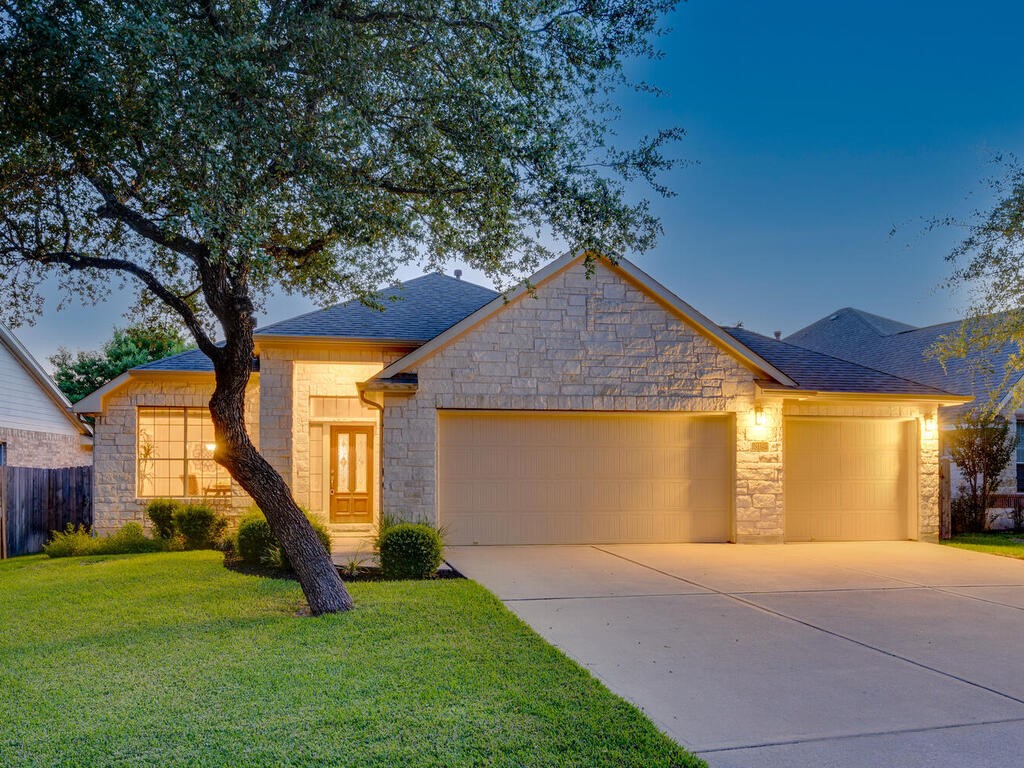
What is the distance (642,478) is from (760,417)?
7.33 feet

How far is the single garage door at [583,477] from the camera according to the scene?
39.8 feet

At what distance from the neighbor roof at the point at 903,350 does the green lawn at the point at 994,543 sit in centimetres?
316

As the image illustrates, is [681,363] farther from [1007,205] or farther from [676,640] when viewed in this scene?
[676,640]

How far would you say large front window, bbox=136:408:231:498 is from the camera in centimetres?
1344

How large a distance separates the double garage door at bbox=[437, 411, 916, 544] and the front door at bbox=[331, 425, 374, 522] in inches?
143

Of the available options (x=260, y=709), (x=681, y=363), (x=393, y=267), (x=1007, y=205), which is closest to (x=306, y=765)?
(x=260, y=709)

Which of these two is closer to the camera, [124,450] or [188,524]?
[188,524]

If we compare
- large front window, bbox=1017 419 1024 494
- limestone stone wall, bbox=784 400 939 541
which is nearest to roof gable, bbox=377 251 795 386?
limestone stone wall, bbox=784 400 939 541

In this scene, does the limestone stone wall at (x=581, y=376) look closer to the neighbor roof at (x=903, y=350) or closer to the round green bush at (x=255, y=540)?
the round green bush at (x=255, y=540)

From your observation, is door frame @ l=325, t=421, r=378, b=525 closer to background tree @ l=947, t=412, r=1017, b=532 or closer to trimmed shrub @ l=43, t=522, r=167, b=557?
trimmed shrub @ l=43, t=522, r=167, b=557

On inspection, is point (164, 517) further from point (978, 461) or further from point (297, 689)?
point (978, 461)

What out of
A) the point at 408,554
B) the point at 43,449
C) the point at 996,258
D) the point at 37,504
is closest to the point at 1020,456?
the point at 996,258

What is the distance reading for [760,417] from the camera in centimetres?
1250

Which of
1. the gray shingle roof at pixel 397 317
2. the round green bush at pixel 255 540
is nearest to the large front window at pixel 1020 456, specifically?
the gray shingle roof at pixel 397 317
